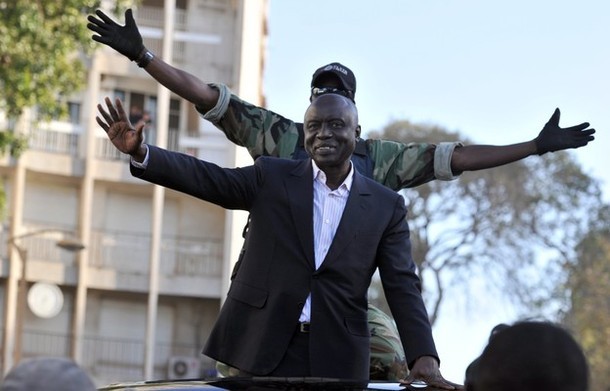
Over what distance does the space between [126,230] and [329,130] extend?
39.1 m

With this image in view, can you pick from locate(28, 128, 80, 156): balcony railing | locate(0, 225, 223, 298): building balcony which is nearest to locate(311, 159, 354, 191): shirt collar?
locate(0, 225, 223, 298): building balcony

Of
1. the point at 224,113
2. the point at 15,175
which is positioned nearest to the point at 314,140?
the point at 224,113

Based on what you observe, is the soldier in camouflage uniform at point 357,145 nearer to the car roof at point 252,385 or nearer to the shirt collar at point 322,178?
the shirt collar at point 322,178

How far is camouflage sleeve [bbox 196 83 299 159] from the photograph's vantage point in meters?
7.29

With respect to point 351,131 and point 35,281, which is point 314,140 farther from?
point 35,281

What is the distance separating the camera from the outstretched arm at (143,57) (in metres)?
6.91

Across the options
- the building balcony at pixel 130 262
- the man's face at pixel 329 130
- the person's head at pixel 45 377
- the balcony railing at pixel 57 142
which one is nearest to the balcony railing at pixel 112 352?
the building balcony at pixel 130 262

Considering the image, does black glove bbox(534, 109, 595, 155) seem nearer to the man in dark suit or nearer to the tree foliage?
the man in dark suit

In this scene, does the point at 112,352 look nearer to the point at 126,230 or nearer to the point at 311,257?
the point at 126,230

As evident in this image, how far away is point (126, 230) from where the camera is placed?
45.1 m

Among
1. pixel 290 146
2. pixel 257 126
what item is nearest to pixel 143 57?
pixel 257 126

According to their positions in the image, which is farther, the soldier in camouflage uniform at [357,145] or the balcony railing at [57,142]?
the balcony railing at [57,142]

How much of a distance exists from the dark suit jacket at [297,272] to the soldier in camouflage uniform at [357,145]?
58 centimetres

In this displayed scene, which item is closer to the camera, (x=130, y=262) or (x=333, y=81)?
(x=333, y=81)
